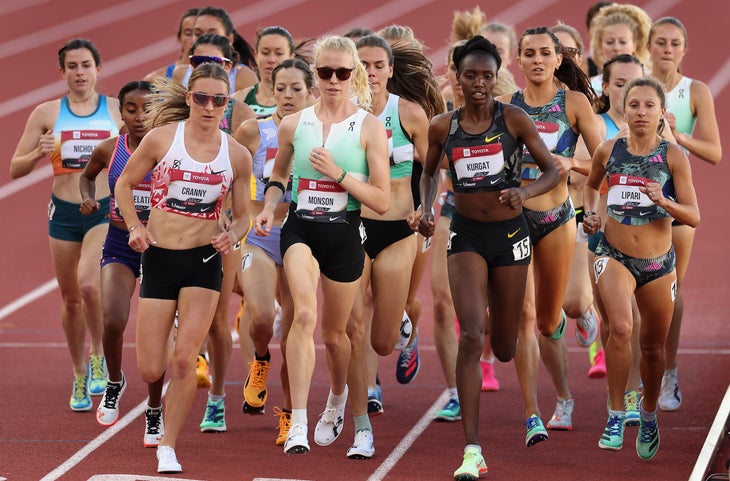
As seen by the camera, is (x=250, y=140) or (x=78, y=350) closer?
(x=250, y=140)

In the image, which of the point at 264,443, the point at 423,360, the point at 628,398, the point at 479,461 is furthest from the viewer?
the point at 423,360

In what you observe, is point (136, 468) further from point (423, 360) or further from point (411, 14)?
point (411, 14)

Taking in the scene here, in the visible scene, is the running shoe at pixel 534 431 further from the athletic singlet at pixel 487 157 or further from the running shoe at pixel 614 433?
the athletic singlet at pixel 487 157

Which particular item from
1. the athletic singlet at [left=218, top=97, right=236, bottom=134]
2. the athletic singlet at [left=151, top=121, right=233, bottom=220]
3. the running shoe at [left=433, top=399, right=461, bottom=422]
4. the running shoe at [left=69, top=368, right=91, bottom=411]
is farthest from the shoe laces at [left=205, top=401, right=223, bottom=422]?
the athletic singlet at [left=218, top=97, right=236, bottom=134]

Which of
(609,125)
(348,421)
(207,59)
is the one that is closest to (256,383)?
(348,421)

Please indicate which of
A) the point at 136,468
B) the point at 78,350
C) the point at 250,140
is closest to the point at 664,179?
the point at 250,140

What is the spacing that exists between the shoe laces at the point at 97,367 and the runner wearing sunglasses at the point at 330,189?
2592mm

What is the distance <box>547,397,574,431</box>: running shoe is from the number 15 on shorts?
1517 millimetres

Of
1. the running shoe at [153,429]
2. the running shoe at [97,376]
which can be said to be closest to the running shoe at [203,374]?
the running shoe at [97,376]

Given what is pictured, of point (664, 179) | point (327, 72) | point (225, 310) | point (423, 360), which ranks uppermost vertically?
point (327, 72)

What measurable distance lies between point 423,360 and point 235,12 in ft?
54.1

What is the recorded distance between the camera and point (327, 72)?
853 centimetres

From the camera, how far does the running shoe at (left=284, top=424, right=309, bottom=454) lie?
26.6ft

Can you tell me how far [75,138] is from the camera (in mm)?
10766
